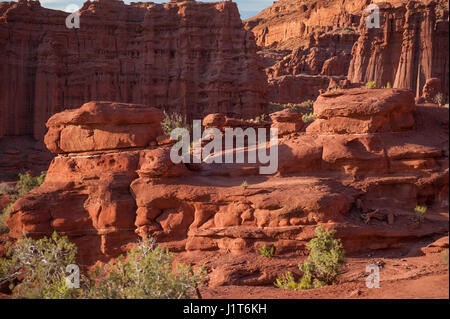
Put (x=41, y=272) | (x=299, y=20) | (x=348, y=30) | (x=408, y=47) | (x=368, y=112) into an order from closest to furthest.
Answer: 1. (x=41, y=272)
2. (x=368, y=112)
3. (x=408, y=47)
4. (x=348, y=30)
5. (x=299, y=20)

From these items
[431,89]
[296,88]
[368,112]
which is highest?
[296,88]

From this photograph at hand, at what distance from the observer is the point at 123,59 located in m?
43.1

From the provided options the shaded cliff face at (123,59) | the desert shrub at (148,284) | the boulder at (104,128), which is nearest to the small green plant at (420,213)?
the desert shrub at (148,284)

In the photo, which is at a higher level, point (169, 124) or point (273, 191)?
point (169, 124)

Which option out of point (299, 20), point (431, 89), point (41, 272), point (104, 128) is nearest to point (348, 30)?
point (299, 20)

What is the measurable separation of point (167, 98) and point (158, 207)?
1141 inches

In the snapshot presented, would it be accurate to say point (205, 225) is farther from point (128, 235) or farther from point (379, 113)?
point (379, 113)

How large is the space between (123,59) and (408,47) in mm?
27586

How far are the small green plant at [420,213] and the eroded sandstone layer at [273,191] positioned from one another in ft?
0.84

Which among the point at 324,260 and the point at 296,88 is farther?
the point at 296,88

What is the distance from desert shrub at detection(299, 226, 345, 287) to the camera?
11367mm

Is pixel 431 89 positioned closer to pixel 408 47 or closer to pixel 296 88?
pixel 408 47

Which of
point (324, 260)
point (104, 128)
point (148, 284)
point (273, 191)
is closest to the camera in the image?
point (148, 284)

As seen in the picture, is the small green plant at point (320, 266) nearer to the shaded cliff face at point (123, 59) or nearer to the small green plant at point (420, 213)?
the small green plant at point (420, 213)
